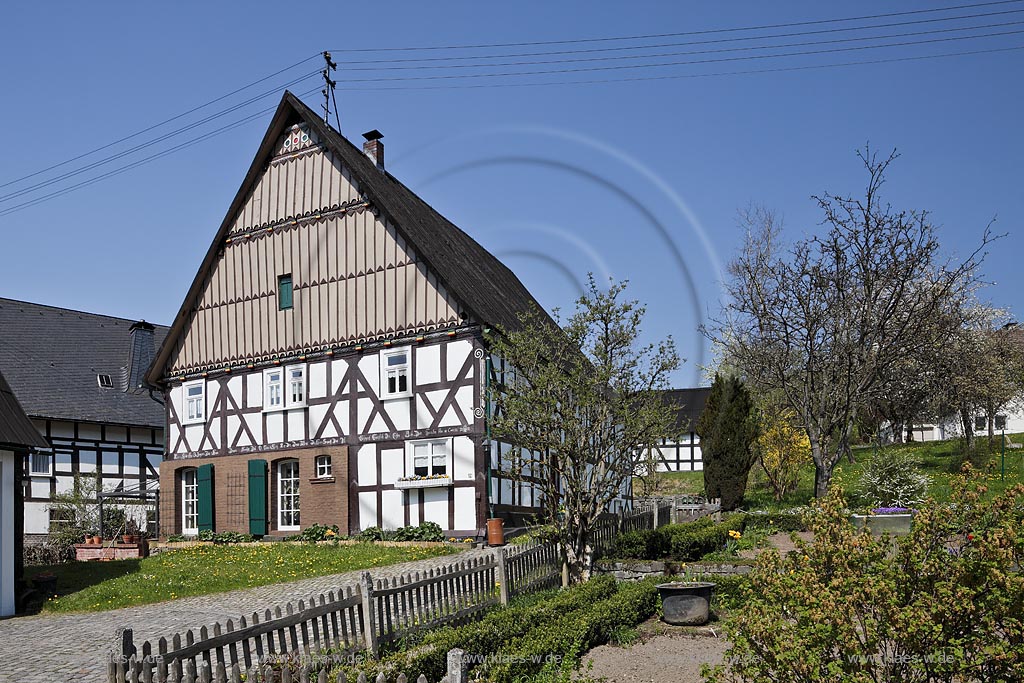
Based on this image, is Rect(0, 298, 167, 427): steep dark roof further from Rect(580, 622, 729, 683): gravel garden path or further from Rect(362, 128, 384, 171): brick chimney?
Rect(580, 622, 729, 683): gravel garden path

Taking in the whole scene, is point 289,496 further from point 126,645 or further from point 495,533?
point 126,645

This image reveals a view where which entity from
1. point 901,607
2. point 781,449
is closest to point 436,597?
point 901,607

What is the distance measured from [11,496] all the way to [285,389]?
10.8m

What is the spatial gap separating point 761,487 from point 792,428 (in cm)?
783

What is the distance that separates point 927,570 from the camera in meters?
6.90

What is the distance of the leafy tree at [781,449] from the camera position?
3262 centimetres

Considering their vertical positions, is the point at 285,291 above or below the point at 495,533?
above

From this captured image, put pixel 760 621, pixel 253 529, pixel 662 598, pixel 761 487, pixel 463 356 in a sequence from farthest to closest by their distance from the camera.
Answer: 1. pixel 761 487
2. pixel 253 529
3. pixel 463 356
4. pixel 662 598
5. pixel 760 621

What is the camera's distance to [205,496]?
90.0 ft

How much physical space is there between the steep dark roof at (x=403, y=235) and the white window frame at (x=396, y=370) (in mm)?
2194

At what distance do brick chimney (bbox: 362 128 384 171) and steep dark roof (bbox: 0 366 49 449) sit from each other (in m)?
15.0

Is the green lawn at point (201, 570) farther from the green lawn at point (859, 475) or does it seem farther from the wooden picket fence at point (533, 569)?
the green lawn at point (859, 475)

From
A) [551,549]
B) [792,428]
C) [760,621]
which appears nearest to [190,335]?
[551,549]

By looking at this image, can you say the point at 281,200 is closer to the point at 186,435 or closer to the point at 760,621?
the point at 186,435
